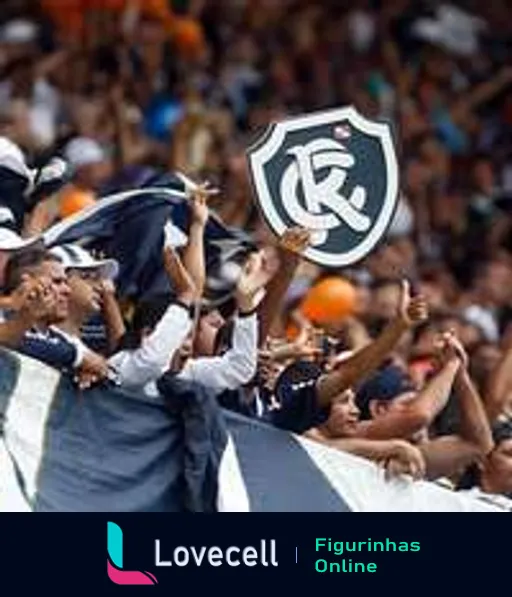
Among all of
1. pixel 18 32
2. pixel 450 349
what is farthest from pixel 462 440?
pixel 18 32

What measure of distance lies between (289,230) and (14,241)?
37.9 inches

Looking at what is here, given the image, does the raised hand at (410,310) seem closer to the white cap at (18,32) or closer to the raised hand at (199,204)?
the raised hand at (199,204)

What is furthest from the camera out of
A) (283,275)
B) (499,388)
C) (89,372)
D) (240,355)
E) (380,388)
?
(499,388)

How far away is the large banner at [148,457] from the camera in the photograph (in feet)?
31.8

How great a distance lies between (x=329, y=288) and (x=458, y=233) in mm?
4714

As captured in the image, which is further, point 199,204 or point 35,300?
Answer: point 199,204

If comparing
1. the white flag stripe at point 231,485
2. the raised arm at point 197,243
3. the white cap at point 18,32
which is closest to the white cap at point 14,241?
the raised arm at point 197,243

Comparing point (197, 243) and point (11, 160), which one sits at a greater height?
point (11, 160)

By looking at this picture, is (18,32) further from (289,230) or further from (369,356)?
(369,356)

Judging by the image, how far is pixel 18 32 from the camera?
17.8 metres

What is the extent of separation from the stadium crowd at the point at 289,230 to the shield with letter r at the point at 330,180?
0.42 feet
